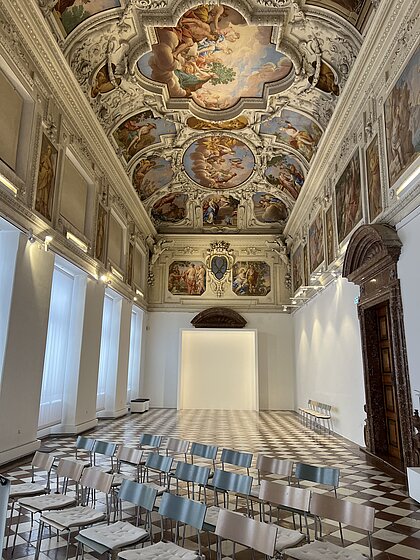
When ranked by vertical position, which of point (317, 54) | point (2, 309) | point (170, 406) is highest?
point (317, 54)

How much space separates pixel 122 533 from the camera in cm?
379

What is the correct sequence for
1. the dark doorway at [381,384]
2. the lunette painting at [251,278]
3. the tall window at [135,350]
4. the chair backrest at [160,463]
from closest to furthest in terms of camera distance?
1. the chair backrest at [160,463]
2. the dark doorway at [381,384]
3. the tall window at [135,350]
4. the lunette painting at [251,278]

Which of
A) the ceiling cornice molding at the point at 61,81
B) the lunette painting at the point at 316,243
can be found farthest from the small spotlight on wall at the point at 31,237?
the lunette painting at the point at 316,243

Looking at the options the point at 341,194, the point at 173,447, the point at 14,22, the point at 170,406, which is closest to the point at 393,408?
the point at 173,447

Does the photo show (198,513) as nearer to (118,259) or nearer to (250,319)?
(118,259)

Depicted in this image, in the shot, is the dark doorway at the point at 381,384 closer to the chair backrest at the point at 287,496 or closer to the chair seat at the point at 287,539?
the chair backrest at the point at 287,496

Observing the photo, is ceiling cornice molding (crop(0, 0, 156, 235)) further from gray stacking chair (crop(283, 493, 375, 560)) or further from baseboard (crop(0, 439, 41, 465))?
gray stacking chair (crop(283, 493, 375, 560))

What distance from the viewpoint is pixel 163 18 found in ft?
32.0

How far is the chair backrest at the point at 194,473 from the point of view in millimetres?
4883

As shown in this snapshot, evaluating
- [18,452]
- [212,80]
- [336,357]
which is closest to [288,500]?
[18,452]

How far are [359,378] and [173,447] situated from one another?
18.4 feet

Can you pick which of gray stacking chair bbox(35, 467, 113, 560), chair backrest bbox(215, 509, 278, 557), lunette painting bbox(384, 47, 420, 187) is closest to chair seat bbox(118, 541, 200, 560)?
chair backrest bbox(215, 509, 278, 557)

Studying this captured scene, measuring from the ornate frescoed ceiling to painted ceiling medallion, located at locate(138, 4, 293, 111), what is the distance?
3cm

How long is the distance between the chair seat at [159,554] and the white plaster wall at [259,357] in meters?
16.9
